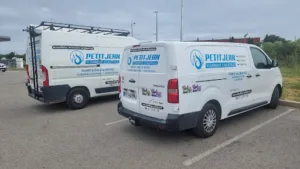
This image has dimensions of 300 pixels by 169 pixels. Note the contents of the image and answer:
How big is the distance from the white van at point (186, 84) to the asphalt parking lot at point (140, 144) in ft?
1.40

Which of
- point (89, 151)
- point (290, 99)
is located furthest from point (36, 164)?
point (290, 99)

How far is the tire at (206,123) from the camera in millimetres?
4504

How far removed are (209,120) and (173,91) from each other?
1.16 metres

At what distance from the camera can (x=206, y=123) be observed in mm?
4648

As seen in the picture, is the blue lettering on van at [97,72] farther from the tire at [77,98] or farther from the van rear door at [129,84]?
the van rear door at [129,84]

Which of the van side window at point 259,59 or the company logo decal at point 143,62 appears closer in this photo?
the company logo decal at point 143,62

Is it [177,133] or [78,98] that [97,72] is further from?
[177,133]

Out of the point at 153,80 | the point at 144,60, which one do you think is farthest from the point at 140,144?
the point at 144,60

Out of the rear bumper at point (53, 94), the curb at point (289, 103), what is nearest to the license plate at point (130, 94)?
the rear bumper at point (53, 94)

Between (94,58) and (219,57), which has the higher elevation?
(94,58)

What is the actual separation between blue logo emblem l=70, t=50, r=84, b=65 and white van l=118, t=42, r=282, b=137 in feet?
9.06

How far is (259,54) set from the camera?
20.3 ft

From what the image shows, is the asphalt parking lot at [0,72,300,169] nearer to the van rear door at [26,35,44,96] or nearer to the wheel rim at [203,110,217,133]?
the wheel rim at [203,110,217,133]

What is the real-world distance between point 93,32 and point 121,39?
1.02 m
